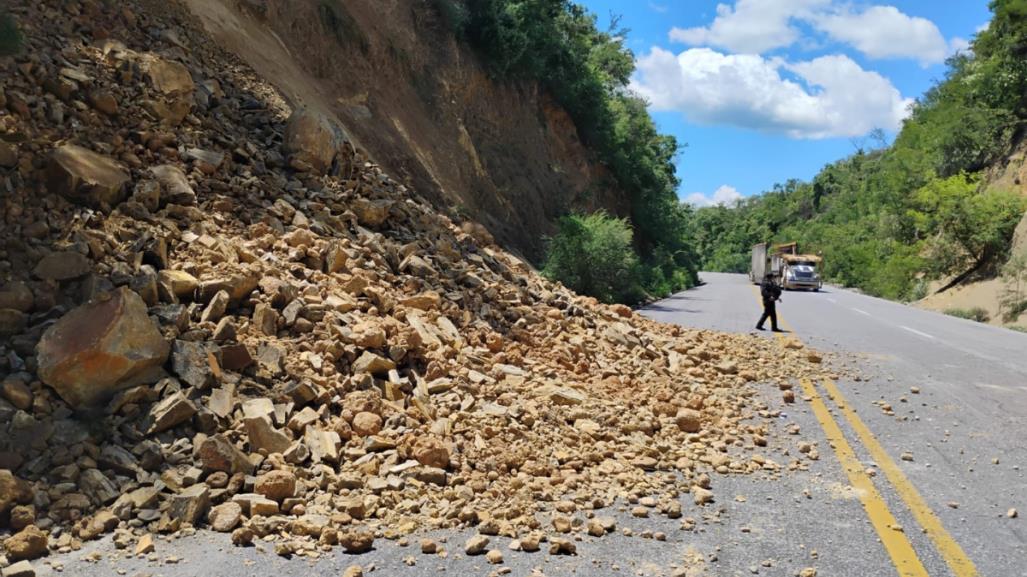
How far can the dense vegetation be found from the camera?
73.5ft

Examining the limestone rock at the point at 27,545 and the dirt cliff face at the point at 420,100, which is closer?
the limestone rock at the point at 27,545

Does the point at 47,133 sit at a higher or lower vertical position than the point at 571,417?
higher

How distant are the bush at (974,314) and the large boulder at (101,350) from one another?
1061 inches

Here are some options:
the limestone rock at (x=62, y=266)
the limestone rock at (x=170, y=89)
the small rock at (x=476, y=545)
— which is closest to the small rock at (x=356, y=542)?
the small rock at (x=476, y=545)

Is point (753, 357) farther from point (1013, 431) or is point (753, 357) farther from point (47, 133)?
point (47, 133)

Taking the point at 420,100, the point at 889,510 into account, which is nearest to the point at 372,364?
the point at 889,510

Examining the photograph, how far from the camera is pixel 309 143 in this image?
9484 millimetres

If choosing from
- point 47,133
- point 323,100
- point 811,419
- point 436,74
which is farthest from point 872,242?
point 47,133

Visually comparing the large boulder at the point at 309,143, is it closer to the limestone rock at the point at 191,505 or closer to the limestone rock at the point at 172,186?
the limestone rock at the point at 172,186

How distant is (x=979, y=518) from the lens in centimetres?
459

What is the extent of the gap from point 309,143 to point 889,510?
7.48m

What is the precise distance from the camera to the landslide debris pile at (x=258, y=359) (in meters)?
4.45

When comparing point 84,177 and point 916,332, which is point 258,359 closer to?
point 84,177

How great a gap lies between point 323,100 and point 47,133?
803 centimetres
